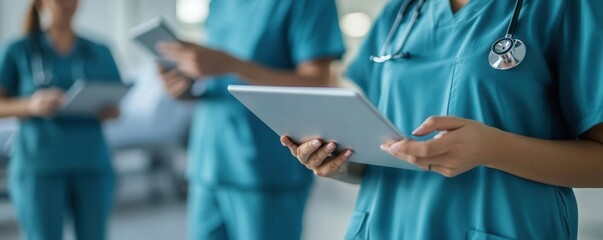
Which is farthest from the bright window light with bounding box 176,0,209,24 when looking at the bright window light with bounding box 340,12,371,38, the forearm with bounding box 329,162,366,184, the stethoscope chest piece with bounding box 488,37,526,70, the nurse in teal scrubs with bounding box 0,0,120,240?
the stethoscope chest piece with bounding box 488,37,526,70

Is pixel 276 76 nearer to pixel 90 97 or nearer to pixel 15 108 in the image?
pixel 90 97

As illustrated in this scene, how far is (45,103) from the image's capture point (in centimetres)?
174

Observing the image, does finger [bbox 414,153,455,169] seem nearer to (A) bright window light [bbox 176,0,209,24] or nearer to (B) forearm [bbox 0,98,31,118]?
(B) forearm [bbox 0,98,31,118]

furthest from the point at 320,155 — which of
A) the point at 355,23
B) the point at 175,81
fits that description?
the point at 355,23

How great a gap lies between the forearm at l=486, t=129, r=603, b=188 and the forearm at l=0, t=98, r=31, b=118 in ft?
5.20

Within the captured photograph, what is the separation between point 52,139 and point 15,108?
15 centimetres

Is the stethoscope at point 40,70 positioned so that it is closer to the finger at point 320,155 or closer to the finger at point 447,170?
the finger at point 320,155

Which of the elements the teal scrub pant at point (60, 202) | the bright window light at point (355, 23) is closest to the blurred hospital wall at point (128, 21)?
the bright window light at point (355, 23)

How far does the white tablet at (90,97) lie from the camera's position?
1.74 metres

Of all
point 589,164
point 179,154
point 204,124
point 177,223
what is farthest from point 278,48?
point 179,154

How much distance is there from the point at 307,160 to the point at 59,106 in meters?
1.25

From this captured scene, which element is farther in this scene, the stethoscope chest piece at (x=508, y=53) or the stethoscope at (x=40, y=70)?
the stethoscope at (x=40, y=70)

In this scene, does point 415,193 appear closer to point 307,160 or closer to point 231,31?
point 307,160

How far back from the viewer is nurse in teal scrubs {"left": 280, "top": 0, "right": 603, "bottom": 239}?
2.28ft
